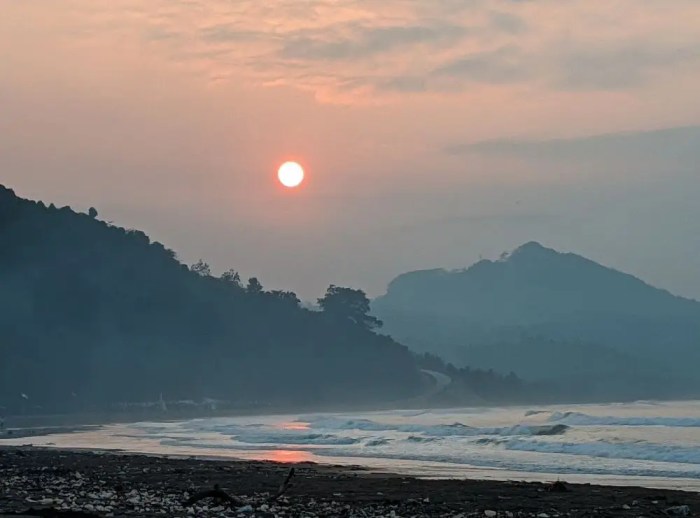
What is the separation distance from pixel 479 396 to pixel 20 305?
64592 millimetres

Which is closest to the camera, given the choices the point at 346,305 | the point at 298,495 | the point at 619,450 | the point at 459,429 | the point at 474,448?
the point at 298,495

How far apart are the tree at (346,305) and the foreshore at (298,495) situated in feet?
451

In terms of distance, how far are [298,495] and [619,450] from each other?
1767cm

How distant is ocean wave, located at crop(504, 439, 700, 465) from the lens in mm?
34594

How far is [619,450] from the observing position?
3725 cm

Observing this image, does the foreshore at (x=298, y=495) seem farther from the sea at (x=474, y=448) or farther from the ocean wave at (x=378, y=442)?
the ocean wave at (x=378, y=442)

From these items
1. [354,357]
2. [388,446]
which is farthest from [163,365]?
[388,446]

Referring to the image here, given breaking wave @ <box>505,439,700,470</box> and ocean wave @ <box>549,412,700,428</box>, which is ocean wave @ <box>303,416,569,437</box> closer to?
ocean wave @ <box>549,412,700,428</box>

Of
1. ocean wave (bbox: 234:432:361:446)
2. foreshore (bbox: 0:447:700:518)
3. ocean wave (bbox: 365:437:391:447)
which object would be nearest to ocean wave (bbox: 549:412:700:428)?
ocean wave (bbox: 234:432:361:446)

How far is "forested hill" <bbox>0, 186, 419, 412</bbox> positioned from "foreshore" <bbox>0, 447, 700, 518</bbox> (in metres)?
82.9

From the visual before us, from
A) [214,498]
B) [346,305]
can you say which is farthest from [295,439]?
[346,305]

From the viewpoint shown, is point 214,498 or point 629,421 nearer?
point 214,498

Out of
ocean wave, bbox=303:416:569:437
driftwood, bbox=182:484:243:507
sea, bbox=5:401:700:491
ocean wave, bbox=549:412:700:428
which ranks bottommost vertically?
driftwood, bbox=182:484:243:507

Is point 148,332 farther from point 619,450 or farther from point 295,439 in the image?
point 619,450
